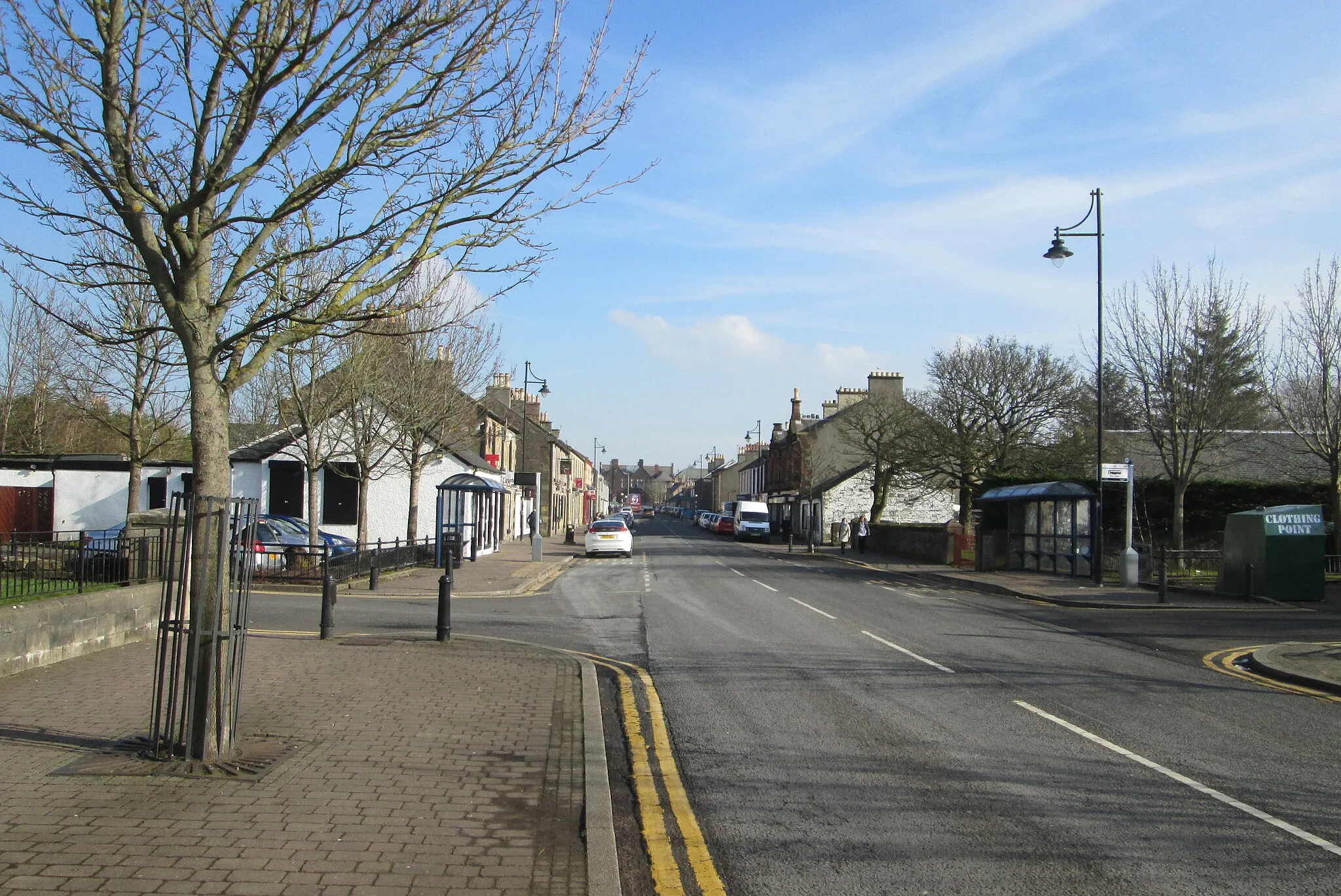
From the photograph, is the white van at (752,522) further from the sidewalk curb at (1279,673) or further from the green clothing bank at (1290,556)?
the sidewalk curb at (1279,673)

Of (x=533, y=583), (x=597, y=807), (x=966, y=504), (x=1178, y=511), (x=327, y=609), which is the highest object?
(x=966, y=504)

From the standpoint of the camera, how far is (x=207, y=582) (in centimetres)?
629

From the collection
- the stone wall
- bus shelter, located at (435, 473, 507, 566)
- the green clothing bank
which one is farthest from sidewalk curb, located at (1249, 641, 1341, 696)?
the stone wall

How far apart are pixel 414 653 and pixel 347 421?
53.0ft

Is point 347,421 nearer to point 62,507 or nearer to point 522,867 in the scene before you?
point 62,507

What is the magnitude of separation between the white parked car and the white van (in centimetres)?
2284

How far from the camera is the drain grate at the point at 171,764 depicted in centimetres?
598

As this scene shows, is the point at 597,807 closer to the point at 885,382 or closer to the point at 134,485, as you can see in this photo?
the point at 134,485

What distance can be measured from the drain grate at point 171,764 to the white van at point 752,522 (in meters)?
54.3

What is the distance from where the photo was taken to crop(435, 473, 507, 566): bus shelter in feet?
93.7

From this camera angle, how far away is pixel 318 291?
22.6ft

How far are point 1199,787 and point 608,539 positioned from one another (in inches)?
1249

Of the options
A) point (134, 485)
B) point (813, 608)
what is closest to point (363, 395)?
point (134, 485)

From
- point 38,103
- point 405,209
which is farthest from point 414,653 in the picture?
point 38,103
